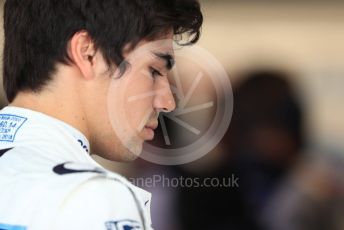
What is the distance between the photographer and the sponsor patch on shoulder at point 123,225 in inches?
35.0

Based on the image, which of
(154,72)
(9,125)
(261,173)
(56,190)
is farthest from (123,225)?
(261,173)

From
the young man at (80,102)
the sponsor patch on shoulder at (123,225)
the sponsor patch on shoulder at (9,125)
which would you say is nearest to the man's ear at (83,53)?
the young man at (80,102)

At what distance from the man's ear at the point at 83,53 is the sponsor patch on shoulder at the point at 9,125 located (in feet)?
0.35

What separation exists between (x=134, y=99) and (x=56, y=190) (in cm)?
29

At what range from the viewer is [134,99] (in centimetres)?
115

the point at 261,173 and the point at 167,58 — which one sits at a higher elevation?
the point at 167,58

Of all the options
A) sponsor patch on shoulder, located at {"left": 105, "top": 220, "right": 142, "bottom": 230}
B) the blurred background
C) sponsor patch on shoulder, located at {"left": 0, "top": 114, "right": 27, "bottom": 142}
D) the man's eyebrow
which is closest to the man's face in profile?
the man's eyebrow

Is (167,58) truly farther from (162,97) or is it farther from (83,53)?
(83,53)

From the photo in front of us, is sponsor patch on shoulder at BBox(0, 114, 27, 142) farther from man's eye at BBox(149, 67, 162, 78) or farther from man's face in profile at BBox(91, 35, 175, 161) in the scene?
A: man's eye at BBox(149, 67, 162, 78)

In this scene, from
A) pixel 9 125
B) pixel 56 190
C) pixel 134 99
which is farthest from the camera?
pixel 134 99

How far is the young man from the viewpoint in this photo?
89 centimetres

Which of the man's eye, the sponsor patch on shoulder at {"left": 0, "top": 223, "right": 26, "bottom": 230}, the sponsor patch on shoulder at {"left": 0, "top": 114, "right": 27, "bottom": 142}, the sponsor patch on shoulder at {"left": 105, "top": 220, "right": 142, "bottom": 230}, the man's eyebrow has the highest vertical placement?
the man's eyebrow

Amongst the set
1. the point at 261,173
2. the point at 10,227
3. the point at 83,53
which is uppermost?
the point at 83,53

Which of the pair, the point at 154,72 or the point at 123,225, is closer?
the point at 123,225
